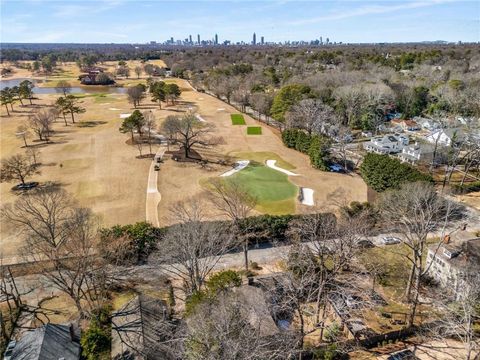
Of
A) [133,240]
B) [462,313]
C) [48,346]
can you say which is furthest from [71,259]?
[462,313]

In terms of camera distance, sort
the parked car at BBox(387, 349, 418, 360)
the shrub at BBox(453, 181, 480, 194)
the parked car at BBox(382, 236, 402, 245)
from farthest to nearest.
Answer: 1. the shrub at BBox(453, 181, 480, 194)
2. the parked car at BBox(382, 236, 402, 245)
3. the parked car at BBox(387, 349, 418, 360)

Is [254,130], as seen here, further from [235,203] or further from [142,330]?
[142,330]

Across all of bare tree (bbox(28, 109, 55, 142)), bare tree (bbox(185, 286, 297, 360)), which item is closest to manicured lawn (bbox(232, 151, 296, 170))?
bare tree (bbox(185, 286, 297, 360))

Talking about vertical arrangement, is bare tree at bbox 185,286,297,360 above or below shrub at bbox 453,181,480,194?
above

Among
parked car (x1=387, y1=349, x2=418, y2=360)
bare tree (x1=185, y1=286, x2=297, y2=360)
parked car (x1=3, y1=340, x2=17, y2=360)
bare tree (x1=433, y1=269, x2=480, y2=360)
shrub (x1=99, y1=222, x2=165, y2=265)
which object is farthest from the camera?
shrub (x1=99, y1=222, x2=165, y2=265)

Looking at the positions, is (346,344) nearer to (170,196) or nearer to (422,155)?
(170,196)

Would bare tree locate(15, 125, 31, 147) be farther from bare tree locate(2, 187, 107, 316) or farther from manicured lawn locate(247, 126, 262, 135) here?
manicured lawn locate(247, 126, 262, 135)

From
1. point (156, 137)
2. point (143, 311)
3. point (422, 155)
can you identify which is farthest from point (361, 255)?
point (156, 137)
